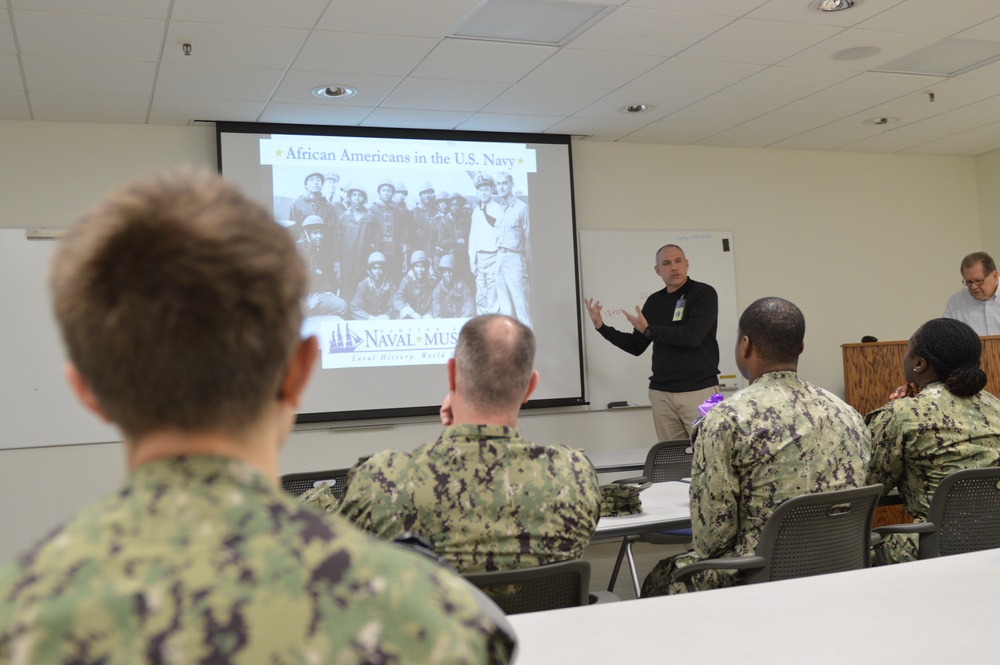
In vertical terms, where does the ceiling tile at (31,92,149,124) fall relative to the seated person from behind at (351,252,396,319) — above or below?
above

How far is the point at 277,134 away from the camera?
5.87 metres

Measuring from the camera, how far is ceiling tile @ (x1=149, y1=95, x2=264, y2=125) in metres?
5.29

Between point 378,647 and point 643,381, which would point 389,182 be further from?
point 378,647

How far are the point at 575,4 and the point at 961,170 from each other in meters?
5.30

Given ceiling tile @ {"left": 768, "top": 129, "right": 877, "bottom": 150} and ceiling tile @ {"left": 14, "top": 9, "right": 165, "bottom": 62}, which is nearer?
ceiling tile @ {"left": 14, "top": 9, "right": 165, "bottom": 62}

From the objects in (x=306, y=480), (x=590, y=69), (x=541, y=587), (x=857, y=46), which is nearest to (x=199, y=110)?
(x=590, y=69)

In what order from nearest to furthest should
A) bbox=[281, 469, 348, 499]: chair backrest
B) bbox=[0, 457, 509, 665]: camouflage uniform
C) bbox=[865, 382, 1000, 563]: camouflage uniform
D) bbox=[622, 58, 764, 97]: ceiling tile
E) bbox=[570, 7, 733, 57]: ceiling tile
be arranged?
bbox=[0, 457, 509, 665]: camouflage uniform
bbox=[865, 382, 1000, 563]: camouflage uniform
bbox=[281, 469, 348, 499]: chair backrest
bbox=[570, 7, 733, 57]: ceiling tile
bbox=[622, 58, 764, 97]: ceiling tile

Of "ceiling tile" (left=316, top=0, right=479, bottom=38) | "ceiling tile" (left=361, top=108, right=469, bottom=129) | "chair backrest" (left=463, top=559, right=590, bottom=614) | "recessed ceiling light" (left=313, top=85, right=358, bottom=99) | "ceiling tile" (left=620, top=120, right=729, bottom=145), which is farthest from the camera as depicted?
"ceiling tile" (left=620, top=120, right=729, bottom=145)

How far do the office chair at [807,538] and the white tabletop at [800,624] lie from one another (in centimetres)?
54

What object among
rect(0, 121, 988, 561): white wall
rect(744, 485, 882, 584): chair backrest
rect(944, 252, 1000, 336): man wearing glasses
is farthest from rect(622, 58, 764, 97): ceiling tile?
rect(744, 485, 882, 584): chair backrest

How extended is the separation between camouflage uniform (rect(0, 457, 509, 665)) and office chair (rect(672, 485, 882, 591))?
1.76 meters

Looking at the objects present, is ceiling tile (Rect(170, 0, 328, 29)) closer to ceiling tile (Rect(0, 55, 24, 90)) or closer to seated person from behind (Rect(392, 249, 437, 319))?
ceiling tile (Rect(0, 55, 24, 90))

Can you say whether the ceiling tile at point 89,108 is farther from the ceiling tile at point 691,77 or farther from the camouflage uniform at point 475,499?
the camouflage uniform at point 475,499

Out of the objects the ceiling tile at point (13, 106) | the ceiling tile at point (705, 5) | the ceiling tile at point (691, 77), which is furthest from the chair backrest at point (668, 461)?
the ceiling tile at point (13, 106)
